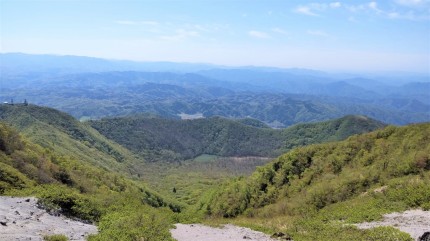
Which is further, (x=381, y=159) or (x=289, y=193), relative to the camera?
(x=289, y=193)

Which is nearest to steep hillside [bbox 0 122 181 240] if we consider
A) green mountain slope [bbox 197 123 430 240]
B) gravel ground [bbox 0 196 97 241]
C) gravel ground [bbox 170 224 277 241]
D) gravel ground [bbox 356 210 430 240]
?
gravel ground [bbox 0 196 97 241]

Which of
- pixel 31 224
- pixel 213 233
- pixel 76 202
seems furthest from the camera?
pixel 76 202

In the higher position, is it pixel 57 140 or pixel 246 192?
pixel 246 192

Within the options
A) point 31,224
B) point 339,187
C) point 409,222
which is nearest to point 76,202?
point 31,224

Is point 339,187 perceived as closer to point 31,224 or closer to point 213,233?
point 213,233

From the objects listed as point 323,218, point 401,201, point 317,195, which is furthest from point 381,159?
point 323,218

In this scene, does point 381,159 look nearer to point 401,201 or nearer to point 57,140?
point 401,201
